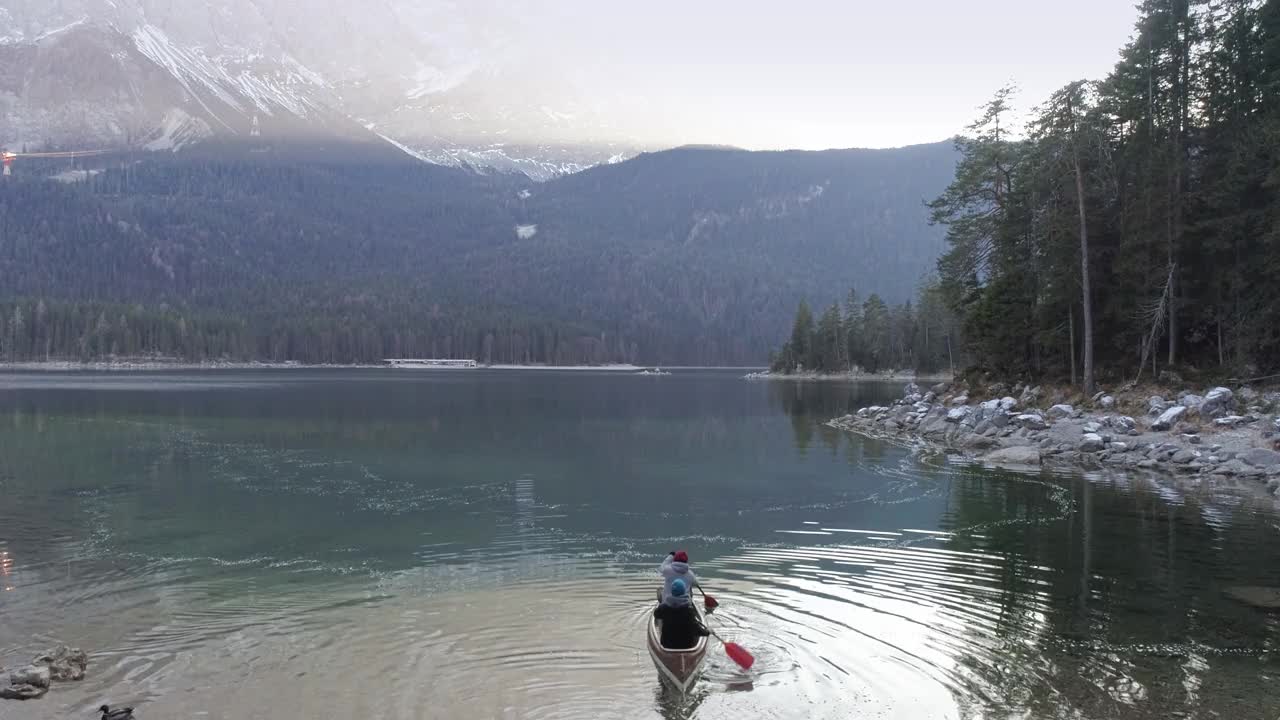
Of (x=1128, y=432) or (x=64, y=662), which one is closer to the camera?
(x=64, y=662)

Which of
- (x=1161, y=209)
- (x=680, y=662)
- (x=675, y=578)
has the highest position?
(x=1161, y=209)

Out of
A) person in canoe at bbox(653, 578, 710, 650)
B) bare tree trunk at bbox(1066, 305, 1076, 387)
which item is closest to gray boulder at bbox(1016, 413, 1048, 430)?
bare tree trunk at bbox(1066, 305, 1076, 387)

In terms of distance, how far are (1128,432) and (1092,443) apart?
252 centimetres

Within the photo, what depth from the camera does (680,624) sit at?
14.6 metres

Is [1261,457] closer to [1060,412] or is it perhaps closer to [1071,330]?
[1060,412]

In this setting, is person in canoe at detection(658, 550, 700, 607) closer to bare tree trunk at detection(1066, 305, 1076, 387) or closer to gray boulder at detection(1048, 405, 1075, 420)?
gray boulder at detection(1048, 405, 1075, 420)

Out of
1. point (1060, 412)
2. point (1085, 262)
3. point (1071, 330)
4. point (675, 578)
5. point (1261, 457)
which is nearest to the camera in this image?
point (675, 578)

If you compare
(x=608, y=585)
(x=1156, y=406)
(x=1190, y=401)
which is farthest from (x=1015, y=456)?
(x=608, y=585)

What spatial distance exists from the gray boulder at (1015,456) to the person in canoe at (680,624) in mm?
Result: 29998

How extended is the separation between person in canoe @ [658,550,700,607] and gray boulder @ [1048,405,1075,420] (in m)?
37.8

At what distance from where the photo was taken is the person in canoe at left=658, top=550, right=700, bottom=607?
14703mm

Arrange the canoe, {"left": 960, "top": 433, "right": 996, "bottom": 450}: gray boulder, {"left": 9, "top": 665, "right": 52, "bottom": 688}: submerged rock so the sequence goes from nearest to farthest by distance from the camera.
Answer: {"left": 9, "top": 665, "right": 52, "bottom": 688}: submerged rock → the canoe → {"left": 960, "top": 433, "right": 996, "bottom": 450}: gray boulder

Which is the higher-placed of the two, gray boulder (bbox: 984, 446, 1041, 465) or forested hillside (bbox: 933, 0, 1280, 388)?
forested hillside (bbox: 933, 0, 1280, 388)

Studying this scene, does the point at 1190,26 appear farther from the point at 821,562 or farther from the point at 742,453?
the point at 821,562
